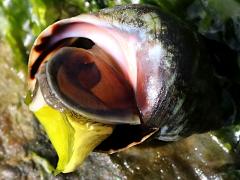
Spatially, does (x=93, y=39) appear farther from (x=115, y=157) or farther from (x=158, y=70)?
(x=115, y=157)

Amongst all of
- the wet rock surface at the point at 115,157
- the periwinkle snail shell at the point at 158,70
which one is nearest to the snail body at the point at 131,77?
the periwinkle snail shell at the point at 158,70

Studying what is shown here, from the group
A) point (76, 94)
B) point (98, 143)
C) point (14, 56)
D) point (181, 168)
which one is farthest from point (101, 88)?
point (14, 56)

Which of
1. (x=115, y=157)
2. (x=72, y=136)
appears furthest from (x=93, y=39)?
(x=115, y=157)

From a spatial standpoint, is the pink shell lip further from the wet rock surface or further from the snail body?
the wet rock surface

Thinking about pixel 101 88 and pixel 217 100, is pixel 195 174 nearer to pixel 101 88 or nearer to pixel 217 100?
pixel 217 100

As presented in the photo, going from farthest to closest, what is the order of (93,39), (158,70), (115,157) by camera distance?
(115,157) < (93,39) < (158,70)

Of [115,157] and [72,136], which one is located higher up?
[72,136]

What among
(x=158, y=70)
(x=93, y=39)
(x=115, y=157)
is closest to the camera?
(x=158, y=70)

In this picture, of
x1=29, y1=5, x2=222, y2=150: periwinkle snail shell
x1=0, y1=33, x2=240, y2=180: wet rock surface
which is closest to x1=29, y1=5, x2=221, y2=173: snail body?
x1=29, y1=5, x2=222, y2=150: periwinkle snail shell
